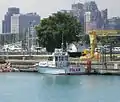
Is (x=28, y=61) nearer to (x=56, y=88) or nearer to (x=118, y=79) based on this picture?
(x=118, y=79)

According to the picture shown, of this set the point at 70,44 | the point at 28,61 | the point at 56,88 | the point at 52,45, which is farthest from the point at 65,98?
the point at 70,44

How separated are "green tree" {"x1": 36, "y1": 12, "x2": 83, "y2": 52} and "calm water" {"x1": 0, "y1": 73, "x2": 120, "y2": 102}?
21189 millimetres

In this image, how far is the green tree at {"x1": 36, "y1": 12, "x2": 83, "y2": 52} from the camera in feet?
274

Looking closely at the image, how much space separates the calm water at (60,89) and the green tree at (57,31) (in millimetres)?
21189

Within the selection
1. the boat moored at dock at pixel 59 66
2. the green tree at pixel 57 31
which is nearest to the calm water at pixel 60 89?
the boat moored at dock at pixel 59 66

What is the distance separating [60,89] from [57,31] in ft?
124

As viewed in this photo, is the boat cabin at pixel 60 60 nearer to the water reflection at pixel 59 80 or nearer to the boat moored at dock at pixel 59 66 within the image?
the boat moored at dock at pixel 59 66

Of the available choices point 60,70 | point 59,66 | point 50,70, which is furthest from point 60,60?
point 50,70

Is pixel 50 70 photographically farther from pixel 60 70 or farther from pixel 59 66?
pixel 60 70

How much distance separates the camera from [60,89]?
47.0 m

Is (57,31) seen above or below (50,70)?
above

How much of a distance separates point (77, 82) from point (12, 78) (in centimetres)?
990

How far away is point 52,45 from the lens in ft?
275

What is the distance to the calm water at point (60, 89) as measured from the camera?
1532 inches
